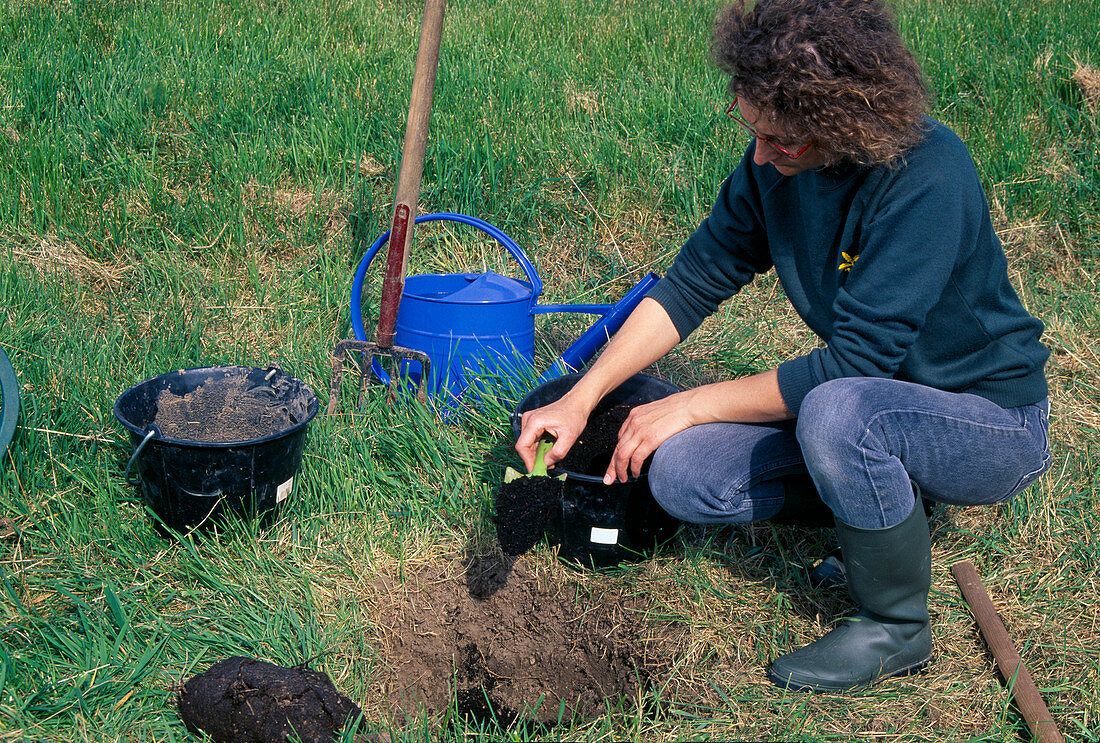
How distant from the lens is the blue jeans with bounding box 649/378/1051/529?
1.79 metres

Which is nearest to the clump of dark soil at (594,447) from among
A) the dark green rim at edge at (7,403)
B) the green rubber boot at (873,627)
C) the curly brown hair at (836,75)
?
the green rubber boot at (873,627)

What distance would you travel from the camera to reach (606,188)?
3.83 m

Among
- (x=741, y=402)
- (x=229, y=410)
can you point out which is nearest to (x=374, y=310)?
(x=229, y=410)

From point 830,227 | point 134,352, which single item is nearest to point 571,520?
point 830,227

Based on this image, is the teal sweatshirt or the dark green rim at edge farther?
the dark green rim at edge

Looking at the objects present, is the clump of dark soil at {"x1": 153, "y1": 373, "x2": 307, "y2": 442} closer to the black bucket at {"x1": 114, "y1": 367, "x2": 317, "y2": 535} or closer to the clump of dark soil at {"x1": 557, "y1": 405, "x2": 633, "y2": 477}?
the black bucket at {"x1": 114, "y1": 367, "x2": 317, "y2": 535}

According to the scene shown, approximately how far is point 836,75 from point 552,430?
95cm

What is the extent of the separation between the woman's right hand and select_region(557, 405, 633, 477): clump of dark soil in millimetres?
396

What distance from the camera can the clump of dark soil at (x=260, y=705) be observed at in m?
1.71

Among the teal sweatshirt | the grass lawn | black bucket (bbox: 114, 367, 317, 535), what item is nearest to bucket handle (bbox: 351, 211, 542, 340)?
the grass lawn

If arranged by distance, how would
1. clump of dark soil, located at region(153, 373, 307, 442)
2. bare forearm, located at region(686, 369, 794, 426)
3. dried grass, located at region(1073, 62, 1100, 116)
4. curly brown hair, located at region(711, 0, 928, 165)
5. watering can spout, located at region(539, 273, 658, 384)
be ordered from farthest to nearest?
dried grass, located at region(1073, 62, 1100, 116)
watering can spout, located at region(539, 273, 658, 384)
clump of dark soil, located at region(153, 373, 307, 442)
bare forearm, located at region(686, 369, 794, 426)
curly brown hair, located at region(711, 0, 928, 165)

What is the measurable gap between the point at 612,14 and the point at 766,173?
3940 millimetres

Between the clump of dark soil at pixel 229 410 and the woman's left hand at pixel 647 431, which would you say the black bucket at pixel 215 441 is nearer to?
the clump of dark soil at pixel 229 410

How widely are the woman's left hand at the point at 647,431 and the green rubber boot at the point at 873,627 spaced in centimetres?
43
